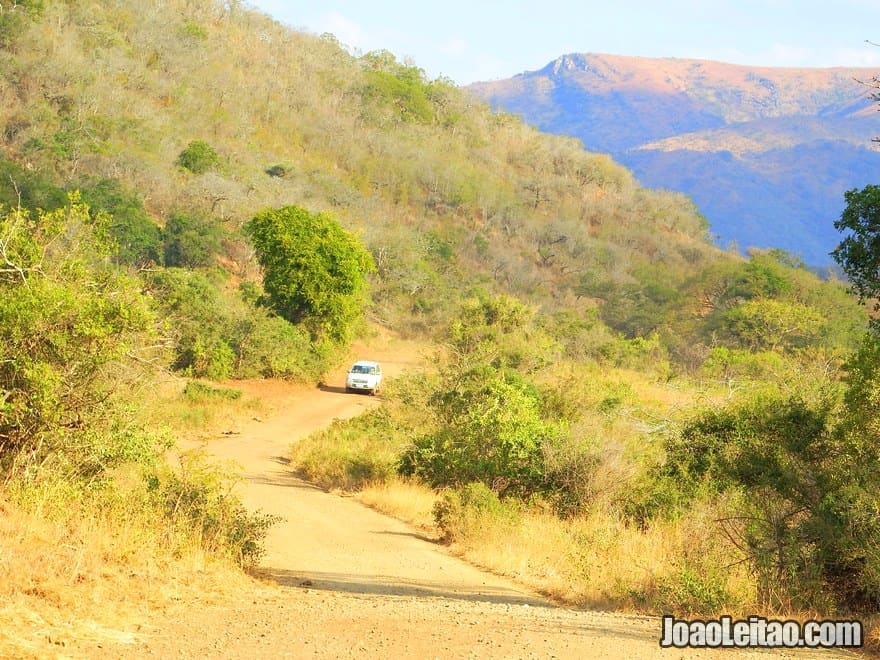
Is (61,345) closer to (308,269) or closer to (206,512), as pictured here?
(206,512)

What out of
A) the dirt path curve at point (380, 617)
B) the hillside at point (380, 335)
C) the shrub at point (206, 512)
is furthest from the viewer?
the shrub at point (206, 512)

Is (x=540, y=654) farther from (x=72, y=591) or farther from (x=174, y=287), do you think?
(x=174, y=287)

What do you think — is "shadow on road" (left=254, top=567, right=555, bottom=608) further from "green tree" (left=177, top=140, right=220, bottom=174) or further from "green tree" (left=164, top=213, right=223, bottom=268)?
"green tree" (left=177, top=140, right=220, bottom=174)

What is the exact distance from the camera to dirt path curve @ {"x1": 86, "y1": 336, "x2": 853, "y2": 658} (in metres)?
6.07

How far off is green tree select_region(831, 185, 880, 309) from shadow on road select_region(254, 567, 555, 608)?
409cm

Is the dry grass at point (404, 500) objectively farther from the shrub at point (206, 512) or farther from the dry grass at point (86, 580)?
the dry grass at point (86, 580)

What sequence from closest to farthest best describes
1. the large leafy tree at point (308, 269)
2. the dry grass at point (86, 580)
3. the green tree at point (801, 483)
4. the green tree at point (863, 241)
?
the dry grass at point (86, 580) → the green tree at point (863, 241) → the green tree at point (801, 483) → the large leafy tree at point (308, 269)

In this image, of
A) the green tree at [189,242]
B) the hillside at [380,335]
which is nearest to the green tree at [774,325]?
the hillside at [380,335]

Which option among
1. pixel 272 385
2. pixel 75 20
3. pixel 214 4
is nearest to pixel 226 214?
pixel 272 385

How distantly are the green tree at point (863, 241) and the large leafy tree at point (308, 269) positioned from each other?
2947cm

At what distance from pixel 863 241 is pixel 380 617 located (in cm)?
519

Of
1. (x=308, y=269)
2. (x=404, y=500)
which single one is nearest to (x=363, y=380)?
(x=308, y=269)

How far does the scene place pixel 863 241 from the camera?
8.17 metres

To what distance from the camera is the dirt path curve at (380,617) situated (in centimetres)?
607
